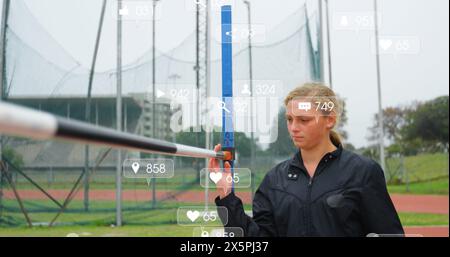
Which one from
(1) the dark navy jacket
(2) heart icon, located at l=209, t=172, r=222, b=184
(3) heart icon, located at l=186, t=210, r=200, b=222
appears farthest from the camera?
(3) heart icon, located at l=186, t=210, r=200, b=222

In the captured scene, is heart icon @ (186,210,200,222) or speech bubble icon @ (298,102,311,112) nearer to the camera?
speech bubble icon @ (298,102,311,112)

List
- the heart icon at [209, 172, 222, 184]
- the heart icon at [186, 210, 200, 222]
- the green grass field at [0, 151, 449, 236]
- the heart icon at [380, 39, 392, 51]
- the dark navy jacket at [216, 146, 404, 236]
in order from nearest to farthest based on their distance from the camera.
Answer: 1. the dark navy jacket at [216, 146, 404, 236]
2. the heart icon at [209, 172, 222, 184]
3. the heart icon at [186, 210, 200, 222]
4. the heart icon at [380, 39, 392, 51]
5. the green grass field at [0, 151, 449, 236]

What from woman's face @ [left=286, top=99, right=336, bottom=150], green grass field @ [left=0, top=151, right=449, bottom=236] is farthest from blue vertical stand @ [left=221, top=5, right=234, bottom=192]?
green grass field @ [left=0, top=151, right=449, bottom=236]

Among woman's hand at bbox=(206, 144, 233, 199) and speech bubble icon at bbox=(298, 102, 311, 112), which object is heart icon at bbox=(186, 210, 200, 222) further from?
speech bubble icon at bbox=(298, 102, 311, 112)

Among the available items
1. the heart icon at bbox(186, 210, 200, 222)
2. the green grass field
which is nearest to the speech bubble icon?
the heart icon at bbox(186, 210, 200, 222)

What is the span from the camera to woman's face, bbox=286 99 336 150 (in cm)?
113

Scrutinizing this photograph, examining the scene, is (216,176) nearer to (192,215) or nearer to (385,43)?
(192,215)

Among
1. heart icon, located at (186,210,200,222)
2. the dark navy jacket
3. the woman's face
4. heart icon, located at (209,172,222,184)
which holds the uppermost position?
the woman's face

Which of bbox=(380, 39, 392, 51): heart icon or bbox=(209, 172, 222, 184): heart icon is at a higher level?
bbox=(380, 39, 392, 51): heart icon

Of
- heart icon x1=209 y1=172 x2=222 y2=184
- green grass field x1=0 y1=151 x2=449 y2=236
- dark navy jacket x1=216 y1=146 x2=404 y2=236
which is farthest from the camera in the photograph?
green grass field x1=0 y1=151 x2=449 y2=236

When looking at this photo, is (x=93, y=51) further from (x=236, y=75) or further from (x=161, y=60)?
(x=236, y=75)

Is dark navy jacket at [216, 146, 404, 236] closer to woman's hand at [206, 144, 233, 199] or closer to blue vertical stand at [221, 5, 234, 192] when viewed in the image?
woman's hand at [206, 144, 233, 199]
